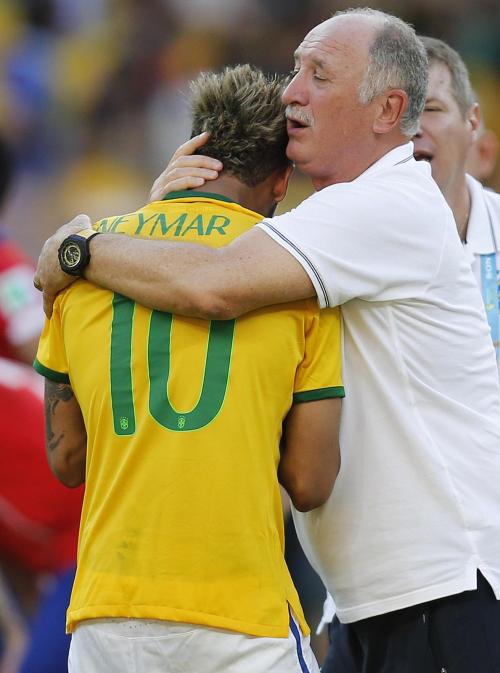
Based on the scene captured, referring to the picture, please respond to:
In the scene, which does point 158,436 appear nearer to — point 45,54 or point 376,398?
point 376,398

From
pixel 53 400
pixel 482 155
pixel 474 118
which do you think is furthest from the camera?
pixel 482 155

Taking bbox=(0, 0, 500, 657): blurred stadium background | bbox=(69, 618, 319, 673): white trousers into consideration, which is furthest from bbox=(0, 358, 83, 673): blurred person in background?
bbox=(0, 0, 500, 657): blurred stadium background

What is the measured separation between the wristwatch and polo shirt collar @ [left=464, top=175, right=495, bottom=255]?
4.69 feet

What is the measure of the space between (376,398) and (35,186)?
31.6 feet

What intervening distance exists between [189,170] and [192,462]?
775 millimetres

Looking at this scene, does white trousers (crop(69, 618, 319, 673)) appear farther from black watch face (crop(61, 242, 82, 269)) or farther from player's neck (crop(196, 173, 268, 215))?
player's neck (crop(196, 173, 268, 215))

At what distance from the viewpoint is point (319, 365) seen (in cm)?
293

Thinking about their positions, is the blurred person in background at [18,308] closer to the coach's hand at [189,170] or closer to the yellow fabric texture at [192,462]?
the coach's hand at [189,170]

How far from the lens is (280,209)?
10.1m

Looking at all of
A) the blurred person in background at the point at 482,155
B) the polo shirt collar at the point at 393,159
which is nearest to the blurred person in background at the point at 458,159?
the blurred person in background at the point at 482,155

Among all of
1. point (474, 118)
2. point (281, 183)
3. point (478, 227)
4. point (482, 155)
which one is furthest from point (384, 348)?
point (482, 155)

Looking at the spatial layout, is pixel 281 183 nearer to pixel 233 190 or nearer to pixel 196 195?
pixel 233 190

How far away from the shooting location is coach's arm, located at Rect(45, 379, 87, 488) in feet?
10.2

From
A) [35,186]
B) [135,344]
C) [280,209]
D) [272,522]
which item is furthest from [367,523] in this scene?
[35,186]
